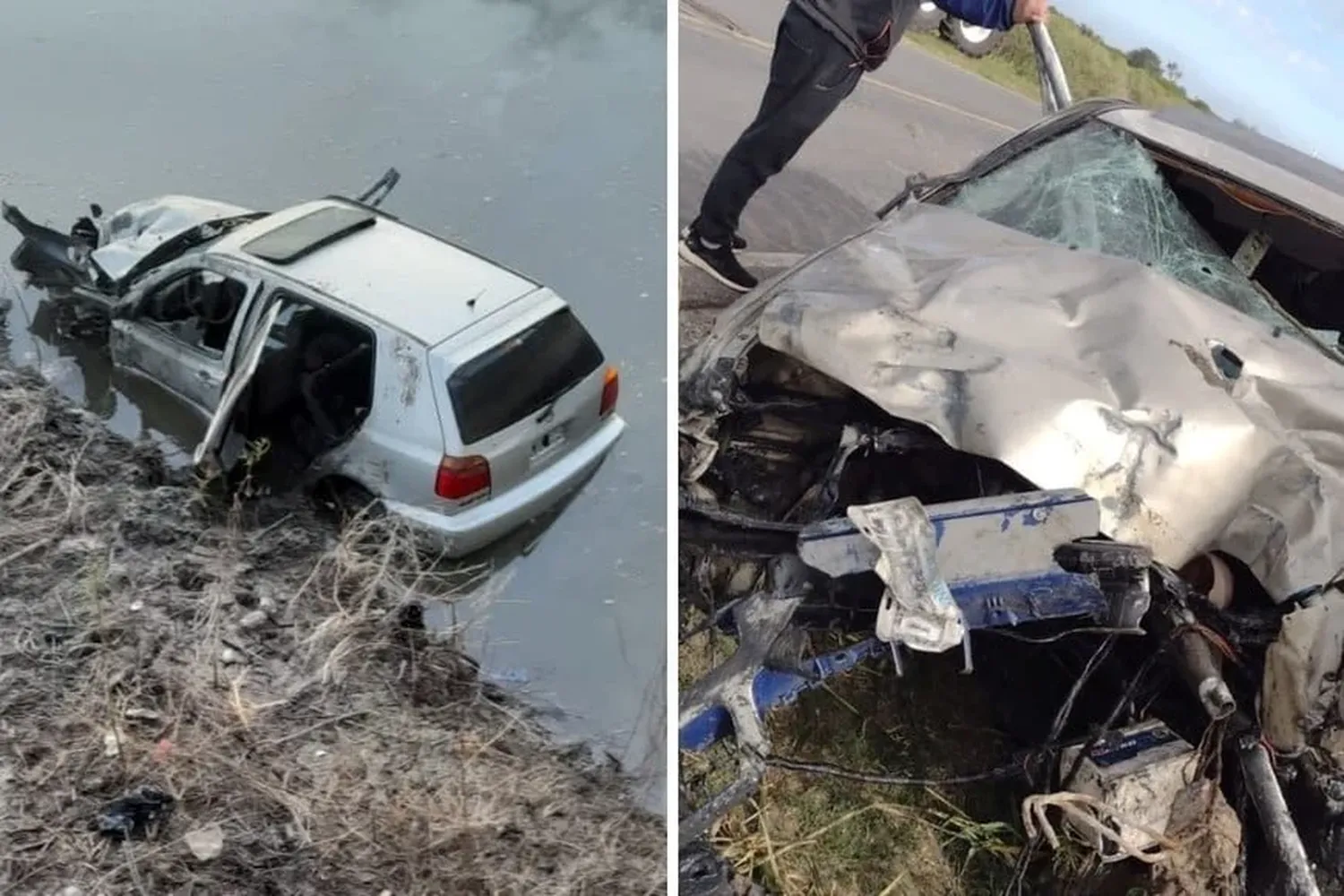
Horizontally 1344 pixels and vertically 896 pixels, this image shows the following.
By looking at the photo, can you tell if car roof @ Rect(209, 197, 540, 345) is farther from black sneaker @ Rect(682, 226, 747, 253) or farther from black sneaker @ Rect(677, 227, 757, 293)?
black sneaker @ Rect(682, 226, 747, 253)

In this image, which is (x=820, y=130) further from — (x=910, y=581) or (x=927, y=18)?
(x=910, y=581)

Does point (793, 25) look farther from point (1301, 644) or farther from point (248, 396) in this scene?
point (1301, 644)

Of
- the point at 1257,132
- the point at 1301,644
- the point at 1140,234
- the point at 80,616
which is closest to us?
the point at 1301,644

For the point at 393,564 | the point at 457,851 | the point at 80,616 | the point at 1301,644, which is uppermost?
the point at 1301,644

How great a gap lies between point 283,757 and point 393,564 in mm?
508

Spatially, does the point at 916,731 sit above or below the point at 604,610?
below

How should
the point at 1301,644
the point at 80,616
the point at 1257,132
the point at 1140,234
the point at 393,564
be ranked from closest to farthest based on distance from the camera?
the point at 1301,644
the point at 393,564
the point at 80,616
the point at 1140,234
the point at 1257,132

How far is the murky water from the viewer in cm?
285

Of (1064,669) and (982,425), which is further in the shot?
(1064,669)

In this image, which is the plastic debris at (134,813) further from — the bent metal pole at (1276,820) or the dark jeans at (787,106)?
the bent metal pole at (1276,820)

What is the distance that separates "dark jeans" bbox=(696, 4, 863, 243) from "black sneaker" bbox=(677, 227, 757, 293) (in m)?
0.10

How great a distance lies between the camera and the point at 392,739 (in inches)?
119

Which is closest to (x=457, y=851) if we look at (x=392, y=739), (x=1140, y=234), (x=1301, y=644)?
(x=392, y=739)

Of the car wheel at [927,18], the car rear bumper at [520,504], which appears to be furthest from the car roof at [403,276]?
the car wheel at [927,18]
